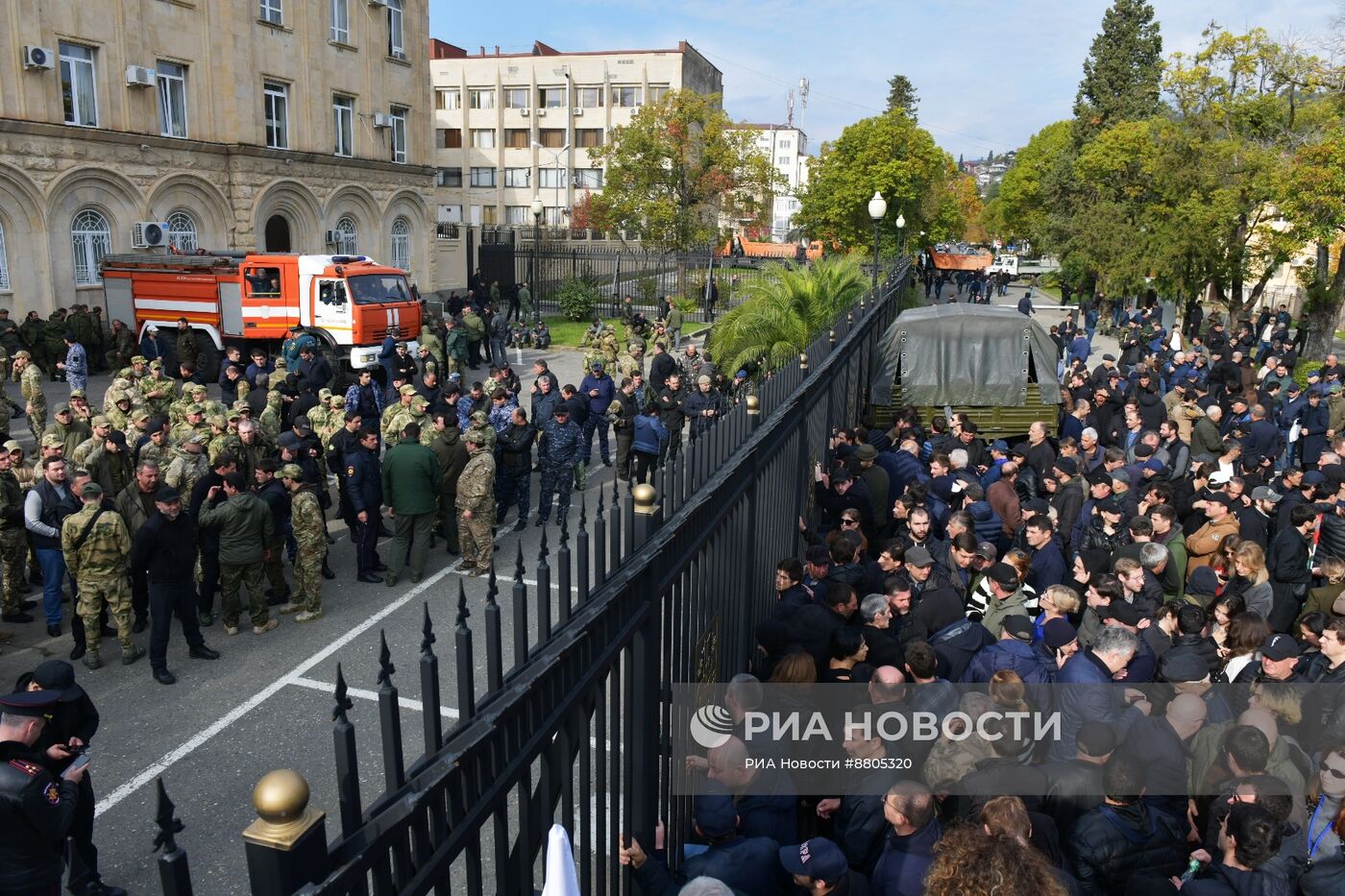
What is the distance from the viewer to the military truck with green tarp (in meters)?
13.5

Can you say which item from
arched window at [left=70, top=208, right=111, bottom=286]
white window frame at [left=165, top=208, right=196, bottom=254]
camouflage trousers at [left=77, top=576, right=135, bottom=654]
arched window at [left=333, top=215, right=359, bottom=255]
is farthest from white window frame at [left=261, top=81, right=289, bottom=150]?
camouflage trousers at [left=77, top=576, right=135, bottom=654]

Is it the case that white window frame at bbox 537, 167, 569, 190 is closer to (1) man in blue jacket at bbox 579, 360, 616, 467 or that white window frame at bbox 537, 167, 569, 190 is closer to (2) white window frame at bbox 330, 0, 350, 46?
(2) white window frame at bbox 330, 0, 350, 46

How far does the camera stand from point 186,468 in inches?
358

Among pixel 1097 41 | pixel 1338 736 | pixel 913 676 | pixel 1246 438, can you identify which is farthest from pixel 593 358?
pixel 1097 41

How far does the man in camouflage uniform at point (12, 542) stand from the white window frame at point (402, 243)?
26472mm

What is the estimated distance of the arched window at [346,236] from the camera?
30.8 meters

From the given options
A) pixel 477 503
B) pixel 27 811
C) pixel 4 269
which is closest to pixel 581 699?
pixel 27 811

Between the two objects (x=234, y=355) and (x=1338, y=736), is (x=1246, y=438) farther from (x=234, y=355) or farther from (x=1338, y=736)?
(x=234, y=355)

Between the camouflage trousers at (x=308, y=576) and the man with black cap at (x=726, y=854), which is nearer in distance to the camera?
the man with black cap at (x=726, y=854)

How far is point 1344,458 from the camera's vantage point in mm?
9820

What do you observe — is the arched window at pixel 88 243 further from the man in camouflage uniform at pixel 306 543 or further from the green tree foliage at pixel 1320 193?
the green tree foliage at pixel 1320 193

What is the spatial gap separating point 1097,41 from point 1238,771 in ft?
185

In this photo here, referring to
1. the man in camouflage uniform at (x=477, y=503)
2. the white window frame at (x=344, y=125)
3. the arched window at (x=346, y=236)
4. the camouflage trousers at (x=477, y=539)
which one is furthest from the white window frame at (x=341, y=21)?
the camouflage trousers at (x=477, y=539)

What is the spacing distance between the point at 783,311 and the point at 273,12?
20.8 metres
